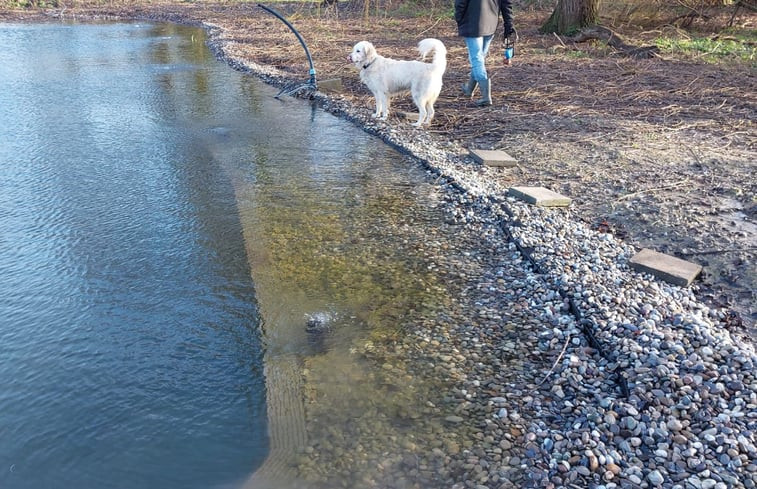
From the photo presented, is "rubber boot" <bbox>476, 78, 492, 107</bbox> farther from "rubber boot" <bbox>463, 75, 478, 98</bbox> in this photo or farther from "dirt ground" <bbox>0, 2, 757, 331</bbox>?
"rubber boot" <bbox>463, 75, 478, 98</bbox>

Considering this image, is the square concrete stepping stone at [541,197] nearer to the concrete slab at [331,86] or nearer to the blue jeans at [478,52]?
the blue jeans at [478,52]

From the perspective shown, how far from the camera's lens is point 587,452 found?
2729 millimetres

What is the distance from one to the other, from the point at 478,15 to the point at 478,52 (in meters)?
0.52

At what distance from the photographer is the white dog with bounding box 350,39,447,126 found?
25.3 feet

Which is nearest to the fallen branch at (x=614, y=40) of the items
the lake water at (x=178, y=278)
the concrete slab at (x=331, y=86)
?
the concrete slab at (x=331, y=86)

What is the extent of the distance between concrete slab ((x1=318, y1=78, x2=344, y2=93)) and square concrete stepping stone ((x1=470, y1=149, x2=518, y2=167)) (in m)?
4.15

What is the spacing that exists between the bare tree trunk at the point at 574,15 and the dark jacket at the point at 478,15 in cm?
706

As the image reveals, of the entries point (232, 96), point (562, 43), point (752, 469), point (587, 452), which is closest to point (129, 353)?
point (587, 452)

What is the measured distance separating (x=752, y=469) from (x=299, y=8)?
2487 cm

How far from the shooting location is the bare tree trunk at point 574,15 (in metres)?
14.2

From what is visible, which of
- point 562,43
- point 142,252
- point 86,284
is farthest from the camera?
point 562,43

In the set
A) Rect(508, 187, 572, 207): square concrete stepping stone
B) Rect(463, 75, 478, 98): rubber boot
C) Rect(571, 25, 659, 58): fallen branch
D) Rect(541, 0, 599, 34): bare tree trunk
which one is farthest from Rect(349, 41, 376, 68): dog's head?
Rect(541, 0, 599, 34): bare tree trunk

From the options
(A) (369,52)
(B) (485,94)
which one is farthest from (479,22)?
(A) (369,52)

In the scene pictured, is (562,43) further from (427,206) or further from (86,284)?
(86,284)
